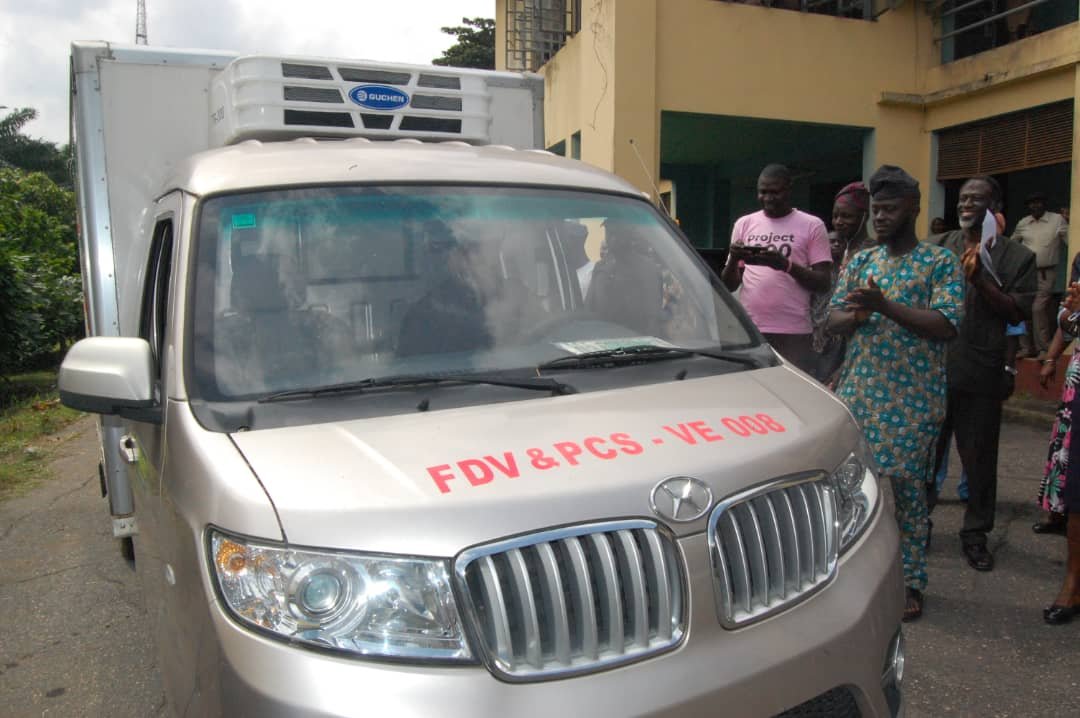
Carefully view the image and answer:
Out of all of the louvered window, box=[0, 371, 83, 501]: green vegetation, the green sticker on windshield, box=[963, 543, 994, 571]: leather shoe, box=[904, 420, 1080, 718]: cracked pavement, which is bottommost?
box=[0, 371, 83, 501]: green vegetation

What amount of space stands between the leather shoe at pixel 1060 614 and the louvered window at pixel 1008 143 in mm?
6413

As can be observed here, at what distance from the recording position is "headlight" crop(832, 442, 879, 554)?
2.27 m

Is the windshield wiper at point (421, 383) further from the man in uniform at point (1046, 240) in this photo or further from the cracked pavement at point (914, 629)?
the man in uniform at point (1046, 240)

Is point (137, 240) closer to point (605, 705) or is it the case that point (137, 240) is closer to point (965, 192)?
point (605, 705)

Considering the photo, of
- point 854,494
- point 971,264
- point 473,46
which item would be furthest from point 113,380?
point 473,46

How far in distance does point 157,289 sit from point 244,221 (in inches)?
30.8

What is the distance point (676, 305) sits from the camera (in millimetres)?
2932

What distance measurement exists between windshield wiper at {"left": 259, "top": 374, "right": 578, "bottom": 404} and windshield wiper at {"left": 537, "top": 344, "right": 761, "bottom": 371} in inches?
4.3

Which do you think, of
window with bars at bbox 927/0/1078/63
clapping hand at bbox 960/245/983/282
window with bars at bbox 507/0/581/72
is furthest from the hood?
window with bars at bbox 507/0/581/72

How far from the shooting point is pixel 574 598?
1.78 m

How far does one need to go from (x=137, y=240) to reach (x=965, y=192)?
4139 mm

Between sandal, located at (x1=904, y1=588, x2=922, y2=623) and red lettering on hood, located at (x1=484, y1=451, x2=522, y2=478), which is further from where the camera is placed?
sandal, located at (x1=904, y1=588, x2=922, y2=623)

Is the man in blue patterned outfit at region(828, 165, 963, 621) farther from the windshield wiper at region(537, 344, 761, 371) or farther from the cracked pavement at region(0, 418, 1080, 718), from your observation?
the windshield wiper at region(537, 344, 761, 371)

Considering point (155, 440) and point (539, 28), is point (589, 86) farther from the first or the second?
point (155, 440)
